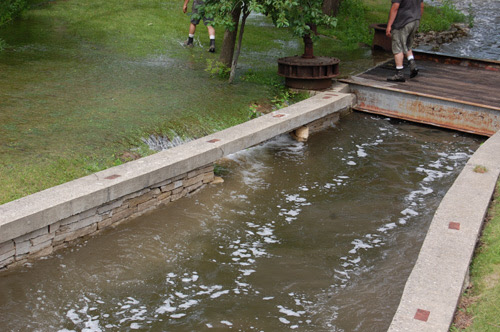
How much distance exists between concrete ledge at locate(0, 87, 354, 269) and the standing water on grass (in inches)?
7.1

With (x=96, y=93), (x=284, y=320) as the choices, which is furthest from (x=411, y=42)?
(x=284, y=320)

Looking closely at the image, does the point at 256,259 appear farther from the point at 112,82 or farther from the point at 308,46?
the point at 308,46

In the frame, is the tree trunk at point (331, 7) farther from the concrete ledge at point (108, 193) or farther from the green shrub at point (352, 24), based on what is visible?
the concrete ledge at point (108, 193)

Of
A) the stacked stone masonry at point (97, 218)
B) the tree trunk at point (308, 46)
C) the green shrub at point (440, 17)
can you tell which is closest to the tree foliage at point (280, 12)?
the tree trunk at point (308, 46)

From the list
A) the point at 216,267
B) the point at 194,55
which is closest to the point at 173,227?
the point at 216,267

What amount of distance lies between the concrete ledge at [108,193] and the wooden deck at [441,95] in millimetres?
2892

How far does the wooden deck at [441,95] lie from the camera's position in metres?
9.59

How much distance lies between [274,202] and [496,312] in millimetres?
3247

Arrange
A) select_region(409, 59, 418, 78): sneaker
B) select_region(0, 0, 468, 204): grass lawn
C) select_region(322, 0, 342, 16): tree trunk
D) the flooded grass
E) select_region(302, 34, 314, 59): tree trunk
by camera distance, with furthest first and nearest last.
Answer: select_region(322, 0, 342, 16): tree trunk < select_region(409, 59, 418, 78): sneaker < select_region(302, 34, 314, 59): tree trunk < select_region(0, 0, 468, 204): grass lawn < the flooded grass

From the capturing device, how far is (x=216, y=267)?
568 cm

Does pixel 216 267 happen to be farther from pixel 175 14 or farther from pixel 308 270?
pixel 175 14

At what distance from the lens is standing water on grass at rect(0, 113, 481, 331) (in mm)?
4887

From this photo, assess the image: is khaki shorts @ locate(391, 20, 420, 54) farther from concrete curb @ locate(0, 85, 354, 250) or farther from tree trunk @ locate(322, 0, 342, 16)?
tree trunk @ locate(322, 0, 342, 16)

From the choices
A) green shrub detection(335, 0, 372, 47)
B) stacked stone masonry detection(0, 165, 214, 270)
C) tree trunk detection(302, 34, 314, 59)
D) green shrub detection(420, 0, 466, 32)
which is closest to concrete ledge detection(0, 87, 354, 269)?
stacked stone masonry detection(0, 165, 214, 270)
